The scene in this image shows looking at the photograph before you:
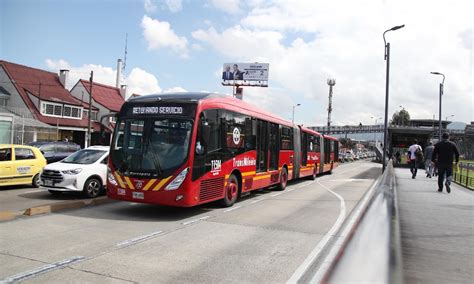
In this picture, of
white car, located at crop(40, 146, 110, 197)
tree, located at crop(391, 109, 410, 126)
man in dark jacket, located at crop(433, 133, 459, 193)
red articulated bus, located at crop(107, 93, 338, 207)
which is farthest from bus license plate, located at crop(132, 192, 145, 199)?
tree, located at crop(391, 109, 410, 126)

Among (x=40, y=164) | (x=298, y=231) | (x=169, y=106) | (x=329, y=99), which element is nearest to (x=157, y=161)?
(x=169, y=106)

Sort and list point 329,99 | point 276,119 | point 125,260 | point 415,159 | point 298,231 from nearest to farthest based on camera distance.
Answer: point 125,260
point 298,231
point 276,119
point 415,159
point 329,99

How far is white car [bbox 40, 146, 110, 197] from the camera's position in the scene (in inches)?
470

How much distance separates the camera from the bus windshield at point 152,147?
9492 millimetres

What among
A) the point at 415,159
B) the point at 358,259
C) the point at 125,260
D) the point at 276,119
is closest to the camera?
the point at 358,259

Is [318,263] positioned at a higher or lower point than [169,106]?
lower

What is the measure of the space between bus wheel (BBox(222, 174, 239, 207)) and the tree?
134m

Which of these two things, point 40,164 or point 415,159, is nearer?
point 40,164

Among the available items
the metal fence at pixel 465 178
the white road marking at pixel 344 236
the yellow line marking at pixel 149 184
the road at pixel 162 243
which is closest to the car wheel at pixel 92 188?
the road at pixel 162 243

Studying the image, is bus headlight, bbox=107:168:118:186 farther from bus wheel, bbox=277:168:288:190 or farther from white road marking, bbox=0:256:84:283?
bus wheel, bbox=277:168:288:190

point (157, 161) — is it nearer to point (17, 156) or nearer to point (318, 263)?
point (318, 263)

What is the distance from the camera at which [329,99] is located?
117 meters

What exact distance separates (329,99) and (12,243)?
4515 inches

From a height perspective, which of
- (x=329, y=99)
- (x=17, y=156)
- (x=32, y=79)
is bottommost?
(x=17, y=156)
